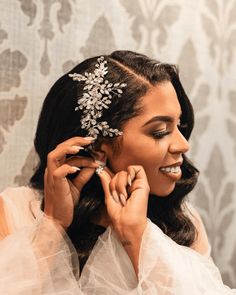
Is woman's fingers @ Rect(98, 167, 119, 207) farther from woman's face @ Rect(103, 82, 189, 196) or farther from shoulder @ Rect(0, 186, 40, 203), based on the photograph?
shoulder @ Rect(0, 186, 40, 203)

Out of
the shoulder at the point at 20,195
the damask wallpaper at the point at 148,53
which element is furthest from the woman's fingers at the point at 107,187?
the damask wallpaper at the point at 148,53

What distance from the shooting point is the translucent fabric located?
104cm

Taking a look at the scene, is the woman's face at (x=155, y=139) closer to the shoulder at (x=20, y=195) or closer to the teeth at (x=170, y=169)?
the teeth at (x=170, y=169)

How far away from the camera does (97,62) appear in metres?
1.21

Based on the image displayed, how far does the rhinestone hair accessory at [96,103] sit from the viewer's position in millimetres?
1155

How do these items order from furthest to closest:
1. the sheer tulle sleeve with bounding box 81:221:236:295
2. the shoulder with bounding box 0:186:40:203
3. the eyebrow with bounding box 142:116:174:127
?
the shoulder with bounding box 0:186:40:203, the eyebrow with bounding box 142:116:174:127, the sheer tulle sleeve with bounding box 81:221:236:295

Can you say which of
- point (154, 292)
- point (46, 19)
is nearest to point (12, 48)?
point (46, 19)

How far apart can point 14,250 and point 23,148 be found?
48 centimetres

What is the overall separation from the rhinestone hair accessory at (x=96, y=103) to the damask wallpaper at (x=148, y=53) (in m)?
0.38

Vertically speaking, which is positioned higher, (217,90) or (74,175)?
(217,90)

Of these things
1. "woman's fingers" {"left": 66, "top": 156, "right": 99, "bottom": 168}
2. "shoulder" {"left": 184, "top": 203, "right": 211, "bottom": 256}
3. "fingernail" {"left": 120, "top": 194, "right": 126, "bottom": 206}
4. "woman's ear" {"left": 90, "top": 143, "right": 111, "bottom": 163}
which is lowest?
"shoulder" {"left": 184, "top": 203, "right": 211, "bottom": 256}

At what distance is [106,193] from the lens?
3.70 feet

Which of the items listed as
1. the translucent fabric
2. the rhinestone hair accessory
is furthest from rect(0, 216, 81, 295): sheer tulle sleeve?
the rhinestone hair accessory

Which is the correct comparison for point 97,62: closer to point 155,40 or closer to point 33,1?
point 33,1
